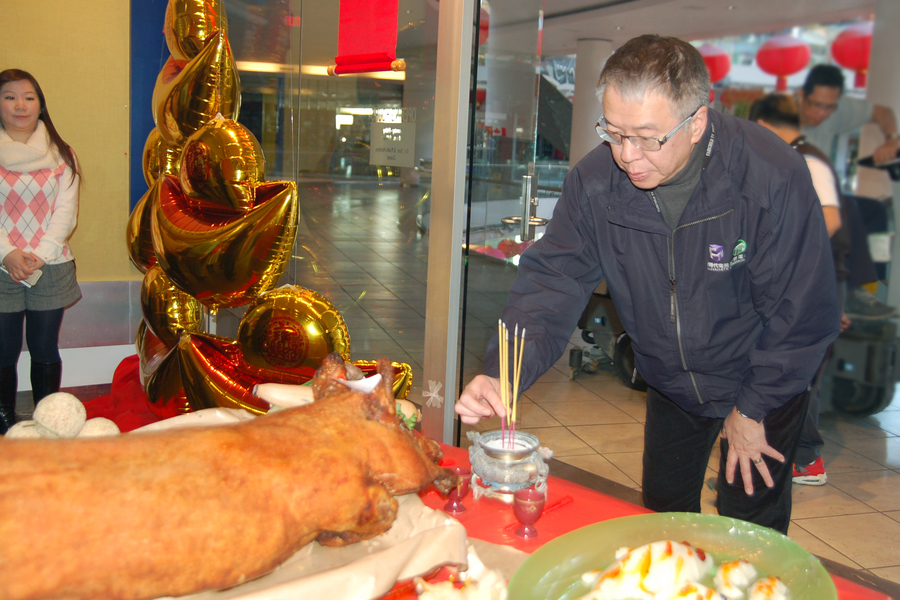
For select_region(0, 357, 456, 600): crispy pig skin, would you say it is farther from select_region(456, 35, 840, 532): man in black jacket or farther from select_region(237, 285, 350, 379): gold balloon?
select_region(237, 285, 350, 379): gold balloon

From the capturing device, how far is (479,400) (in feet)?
4.59

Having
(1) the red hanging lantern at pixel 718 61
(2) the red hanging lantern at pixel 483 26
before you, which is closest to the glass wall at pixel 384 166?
(2) the red hanging lantern at pixel 483 26

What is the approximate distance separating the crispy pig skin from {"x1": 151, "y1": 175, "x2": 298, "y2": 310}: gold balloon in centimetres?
160

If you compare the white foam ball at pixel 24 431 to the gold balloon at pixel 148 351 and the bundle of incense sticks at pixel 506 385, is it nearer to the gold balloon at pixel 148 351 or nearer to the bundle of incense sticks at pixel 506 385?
the bundle of incense sticks at pixel 506 385

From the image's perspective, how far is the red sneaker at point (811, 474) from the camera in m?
3.31

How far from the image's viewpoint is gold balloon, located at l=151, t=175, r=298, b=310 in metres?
2.39

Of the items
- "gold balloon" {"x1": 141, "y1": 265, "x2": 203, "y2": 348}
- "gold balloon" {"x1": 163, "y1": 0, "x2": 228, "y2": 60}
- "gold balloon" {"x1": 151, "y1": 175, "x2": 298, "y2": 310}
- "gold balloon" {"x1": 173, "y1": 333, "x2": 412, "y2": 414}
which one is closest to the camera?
"gold balloon" {"x1": 151, "y1": 175, "x2": 298, "y2": 310}

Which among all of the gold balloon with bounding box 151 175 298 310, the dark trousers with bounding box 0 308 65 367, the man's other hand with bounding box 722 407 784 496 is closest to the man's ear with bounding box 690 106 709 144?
the man's other hand with bounding box 722 407 784 496

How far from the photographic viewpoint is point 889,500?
126 inches

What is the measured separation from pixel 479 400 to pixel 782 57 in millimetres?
857

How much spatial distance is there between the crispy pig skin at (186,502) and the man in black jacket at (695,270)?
0.54m

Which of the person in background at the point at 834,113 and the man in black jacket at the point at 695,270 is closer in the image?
the person in background at the point at 834,113

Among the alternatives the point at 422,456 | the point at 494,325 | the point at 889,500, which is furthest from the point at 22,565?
Result: the point at 889,500

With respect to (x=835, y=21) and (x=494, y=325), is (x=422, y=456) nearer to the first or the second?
(x=835, y=21)
